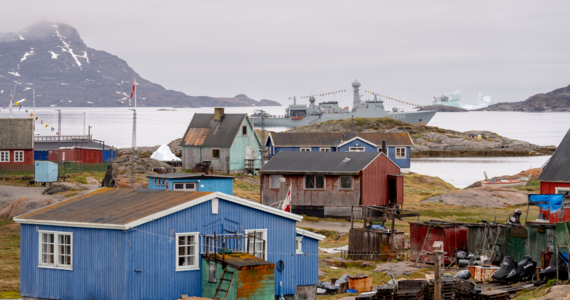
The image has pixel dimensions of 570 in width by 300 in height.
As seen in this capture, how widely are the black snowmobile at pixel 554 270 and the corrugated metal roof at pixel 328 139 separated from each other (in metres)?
49.1

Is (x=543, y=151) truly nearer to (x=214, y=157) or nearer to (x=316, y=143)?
(x=316, y=143)

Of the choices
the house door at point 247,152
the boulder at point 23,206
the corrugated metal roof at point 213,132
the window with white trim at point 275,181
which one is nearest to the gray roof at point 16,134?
the corrugated metal roof at point 213,132

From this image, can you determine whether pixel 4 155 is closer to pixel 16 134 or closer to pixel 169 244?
pixel 16 134

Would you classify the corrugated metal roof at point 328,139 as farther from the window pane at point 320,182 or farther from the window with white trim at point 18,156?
the window pane at point 320,182

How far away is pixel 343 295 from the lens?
918 inches

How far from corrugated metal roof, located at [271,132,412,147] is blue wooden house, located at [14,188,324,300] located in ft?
165

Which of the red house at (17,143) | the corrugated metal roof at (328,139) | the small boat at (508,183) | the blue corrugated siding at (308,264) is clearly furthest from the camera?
the corrugated metal roof at (328,139)

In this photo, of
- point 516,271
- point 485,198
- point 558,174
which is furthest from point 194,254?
point 485,198

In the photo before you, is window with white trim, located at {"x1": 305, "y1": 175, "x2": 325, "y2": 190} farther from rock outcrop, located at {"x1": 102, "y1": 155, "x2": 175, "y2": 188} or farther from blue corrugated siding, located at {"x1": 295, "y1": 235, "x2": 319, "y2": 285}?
blue corrugated siding, located at {"x1": 295, "y1": 235, "x2": 319, "y2": 285}

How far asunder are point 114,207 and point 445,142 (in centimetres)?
12910

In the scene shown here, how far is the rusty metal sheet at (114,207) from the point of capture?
19.4 meters

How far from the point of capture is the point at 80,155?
68.7 meters

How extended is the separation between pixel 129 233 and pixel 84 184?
38.2 meters

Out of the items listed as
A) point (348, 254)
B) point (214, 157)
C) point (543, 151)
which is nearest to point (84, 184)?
point (214, 157)
